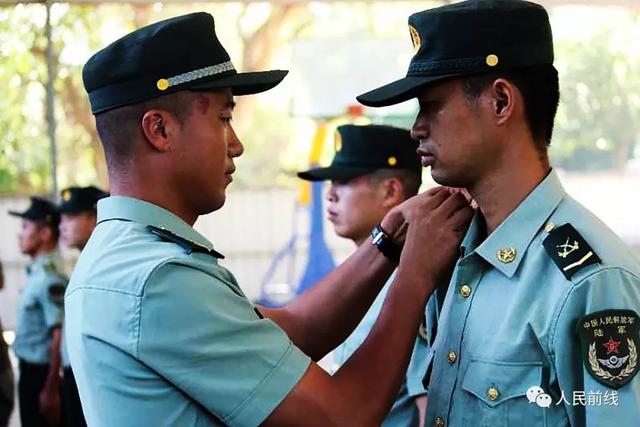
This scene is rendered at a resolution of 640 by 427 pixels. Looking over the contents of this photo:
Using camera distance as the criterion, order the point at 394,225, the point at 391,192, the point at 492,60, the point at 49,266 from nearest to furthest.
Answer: the point at 492,60 → the point at 394,225 → the point at 391,192 → the point at 49,266

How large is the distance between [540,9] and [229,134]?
0.67 m

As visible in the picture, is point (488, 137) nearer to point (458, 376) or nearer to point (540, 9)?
point (540, 9)

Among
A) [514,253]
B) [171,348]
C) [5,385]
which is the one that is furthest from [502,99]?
[5,385]

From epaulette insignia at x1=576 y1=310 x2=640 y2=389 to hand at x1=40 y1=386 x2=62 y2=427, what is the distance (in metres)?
4.08

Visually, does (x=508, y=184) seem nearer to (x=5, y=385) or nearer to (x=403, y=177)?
(x=403, y=177)

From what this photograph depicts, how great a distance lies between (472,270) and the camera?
183 cm

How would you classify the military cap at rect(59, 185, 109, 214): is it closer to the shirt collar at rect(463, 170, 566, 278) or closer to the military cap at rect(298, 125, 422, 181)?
the military cap at rect(298, 125, 422, 181)

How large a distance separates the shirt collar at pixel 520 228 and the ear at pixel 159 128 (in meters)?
0.65

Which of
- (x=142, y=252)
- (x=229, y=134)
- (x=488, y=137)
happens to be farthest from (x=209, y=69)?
(x=488, y=137)

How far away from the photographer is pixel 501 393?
166 cm

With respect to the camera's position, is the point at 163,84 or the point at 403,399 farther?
the point at 403,399

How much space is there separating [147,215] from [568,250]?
0.80 meters

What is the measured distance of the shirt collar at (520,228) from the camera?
5.71 ft

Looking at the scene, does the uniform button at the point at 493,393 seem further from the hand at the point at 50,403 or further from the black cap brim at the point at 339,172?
the hand at the point at 50,403
